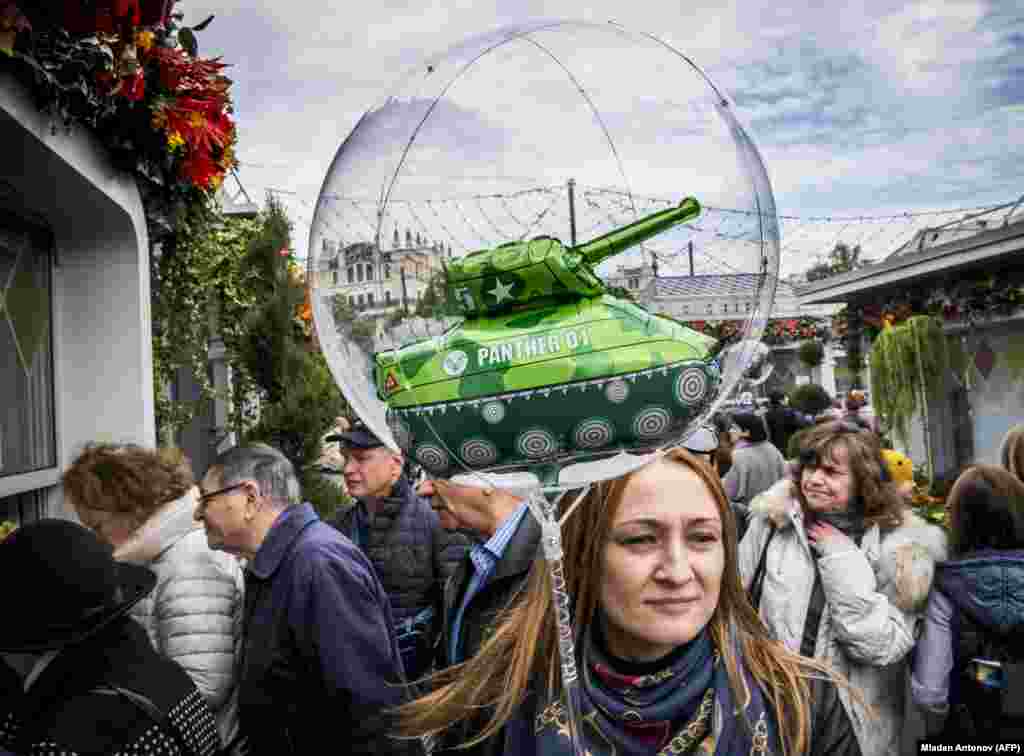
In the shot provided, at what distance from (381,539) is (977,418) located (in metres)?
6.66

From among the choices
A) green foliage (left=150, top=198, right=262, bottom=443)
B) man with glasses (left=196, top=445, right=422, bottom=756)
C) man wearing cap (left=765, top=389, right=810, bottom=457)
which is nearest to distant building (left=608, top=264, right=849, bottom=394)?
man with glasses (left=196, top=445, right=422, bottom=756)

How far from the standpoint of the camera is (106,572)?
1669mm

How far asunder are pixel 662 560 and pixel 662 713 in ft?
0.77

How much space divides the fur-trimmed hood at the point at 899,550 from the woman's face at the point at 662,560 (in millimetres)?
1620

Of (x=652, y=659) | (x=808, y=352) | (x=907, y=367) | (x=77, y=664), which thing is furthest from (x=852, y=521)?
(x=907, y=367)

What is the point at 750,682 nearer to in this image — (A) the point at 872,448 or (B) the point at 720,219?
(B) the point at 720,219

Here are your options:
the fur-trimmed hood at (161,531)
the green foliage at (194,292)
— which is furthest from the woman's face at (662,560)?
the green foliage at (194,292)

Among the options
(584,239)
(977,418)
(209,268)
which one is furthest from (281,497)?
(977,418)

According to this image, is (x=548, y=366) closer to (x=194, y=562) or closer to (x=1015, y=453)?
(x=194, y=562)

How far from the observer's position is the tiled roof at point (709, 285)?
103cm

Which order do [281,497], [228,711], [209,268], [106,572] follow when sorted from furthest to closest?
1. [209,268]
2. [281,497]
3. [228,711]
4. [106,572]

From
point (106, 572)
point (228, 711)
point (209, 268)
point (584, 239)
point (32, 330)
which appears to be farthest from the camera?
point (209, 268)

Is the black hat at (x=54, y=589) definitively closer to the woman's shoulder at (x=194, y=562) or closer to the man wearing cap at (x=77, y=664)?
the man wearing cap at (x=77, y=664)

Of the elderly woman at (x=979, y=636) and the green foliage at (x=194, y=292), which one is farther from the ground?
the green foliage at (x=194, y=292)
